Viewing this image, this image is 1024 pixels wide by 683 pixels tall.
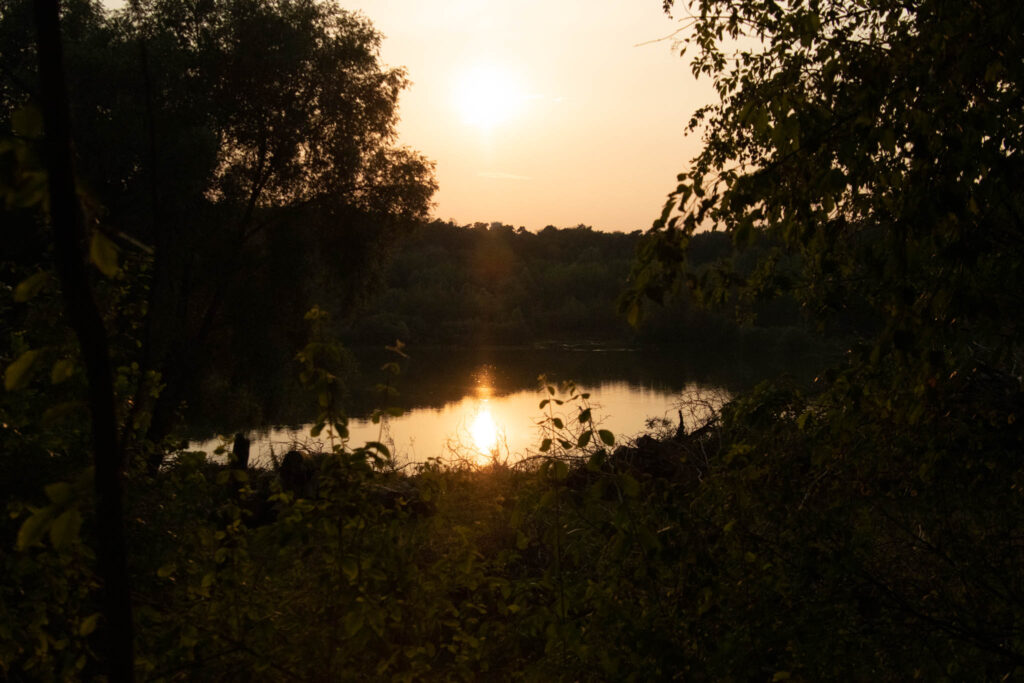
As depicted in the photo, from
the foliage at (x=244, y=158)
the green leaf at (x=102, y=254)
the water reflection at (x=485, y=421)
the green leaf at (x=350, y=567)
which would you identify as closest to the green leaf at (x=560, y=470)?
the green leaf at (x=350, y=567)

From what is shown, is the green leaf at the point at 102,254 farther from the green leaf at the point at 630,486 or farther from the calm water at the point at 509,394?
the calm water at the point at 509,394

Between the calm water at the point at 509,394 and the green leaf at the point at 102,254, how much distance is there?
9635 mm

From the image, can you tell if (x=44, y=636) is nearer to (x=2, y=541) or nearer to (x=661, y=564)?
(x=2, y=541)

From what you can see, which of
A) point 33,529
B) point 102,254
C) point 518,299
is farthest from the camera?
point 518,299

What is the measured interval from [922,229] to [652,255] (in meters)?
0.95

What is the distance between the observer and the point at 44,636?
281cm

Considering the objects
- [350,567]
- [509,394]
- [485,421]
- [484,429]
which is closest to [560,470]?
[350,567]

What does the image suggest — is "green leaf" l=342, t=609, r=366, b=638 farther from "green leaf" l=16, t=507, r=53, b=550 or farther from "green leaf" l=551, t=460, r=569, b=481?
"green leaf" l=16, t=507, r=53, b=550

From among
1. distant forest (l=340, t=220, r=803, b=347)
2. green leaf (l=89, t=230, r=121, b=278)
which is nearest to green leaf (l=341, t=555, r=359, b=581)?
green leaf (l=89, t=230, r=121, b=278)

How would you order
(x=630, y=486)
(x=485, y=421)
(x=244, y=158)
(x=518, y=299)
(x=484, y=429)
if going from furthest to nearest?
1. (x=518, y=299)
2. (x=485, y=421)
3. (x=484, y=429)
4. (x=244, y=158)
5. (x=630, y=486)

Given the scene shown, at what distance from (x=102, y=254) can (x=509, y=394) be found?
27.1 m

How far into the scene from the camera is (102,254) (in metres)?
0.88

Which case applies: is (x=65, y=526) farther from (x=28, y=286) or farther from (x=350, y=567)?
(x=350, y=567)

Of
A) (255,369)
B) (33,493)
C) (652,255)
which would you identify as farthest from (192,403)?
(652,255)
